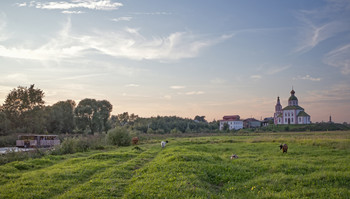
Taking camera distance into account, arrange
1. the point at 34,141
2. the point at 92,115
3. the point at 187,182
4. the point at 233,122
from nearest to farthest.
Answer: the point at 187,182, the point at 34,141, the point at 92,115, the point at 233,122

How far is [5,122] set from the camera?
5919 cm

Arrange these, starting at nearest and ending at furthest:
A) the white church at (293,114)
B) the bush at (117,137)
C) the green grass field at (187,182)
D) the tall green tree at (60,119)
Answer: the green grass field at (187,182), the bush at (117,137), the tall green tree at (60,119), the white church at (293,114)

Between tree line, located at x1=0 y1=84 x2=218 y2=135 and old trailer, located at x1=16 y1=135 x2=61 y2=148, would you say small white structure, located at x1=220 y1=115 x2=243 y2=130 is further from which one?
old trailer, located at x1=16 y1=135 x2=61 y2=148

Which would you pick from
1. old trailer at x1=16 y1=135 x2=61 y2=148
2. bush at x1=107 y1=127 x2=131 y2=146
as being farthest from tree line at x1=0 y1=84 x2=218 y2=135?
old trailer at x1=16 y1=135 x2=61 y2=148

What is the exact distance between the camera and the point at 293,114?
136 meters

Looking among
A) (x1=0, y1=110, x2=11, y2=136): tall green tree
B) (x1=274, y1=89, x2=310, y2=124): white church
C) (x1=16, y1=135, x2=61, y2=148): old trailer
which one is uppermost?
(x1=274, y1=89, x2=310, y2=124): white church

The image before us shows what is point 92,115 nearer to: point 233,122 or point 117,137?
point 117,137

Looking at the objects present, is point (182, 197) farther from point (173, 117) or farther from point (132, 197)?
point (173, 117)

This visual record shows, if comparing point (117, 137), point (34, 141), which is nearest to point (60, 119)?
point (34, 141)

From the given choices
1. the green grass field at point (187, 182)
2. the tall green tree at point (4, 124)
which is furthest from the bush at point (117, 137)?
the tall green tree at point (4, 124)

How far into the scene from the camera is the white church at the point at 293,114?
13162 centimetres

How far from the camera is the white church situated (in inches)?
5182

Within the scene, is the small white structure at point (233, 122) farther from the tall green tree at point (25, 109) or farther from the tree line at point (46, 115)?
the tall green tree at point (25, 109)

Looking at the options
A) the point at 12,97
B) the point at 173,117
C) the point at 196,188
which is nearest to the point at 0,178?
the point at 196,188
